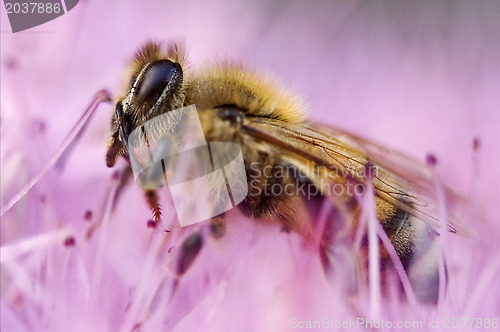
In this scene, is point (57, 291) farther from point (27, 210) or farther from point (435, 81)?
point (435, 81)

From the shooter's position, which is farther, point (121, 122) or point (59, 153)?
point (59, 153)

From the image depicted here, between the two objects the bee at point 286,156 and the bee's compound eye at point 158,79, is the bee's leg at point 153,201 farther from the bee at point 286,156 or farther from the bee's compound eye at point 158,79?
the bee's compound eye at point 158,79

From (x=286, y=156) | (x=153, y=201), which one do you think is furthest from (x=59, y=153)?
(x=286, y=156)

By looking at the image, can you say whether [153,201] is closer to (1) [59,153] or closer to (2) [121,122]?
(2) [121,122]

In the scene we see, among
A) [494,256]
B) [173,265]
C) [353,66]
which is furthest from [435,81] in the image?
[173,265]

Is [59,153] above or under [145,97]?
under

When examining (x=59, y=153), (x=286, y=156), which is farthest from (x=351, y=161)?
(x=59, y=153)

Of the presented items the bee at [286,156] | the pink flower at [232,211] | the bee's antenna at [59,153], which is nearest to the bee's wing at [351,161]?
the bee at [286,156]
